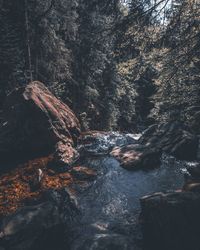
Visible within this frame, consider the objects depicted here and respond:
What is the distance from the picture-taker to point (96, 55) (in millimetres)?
29844

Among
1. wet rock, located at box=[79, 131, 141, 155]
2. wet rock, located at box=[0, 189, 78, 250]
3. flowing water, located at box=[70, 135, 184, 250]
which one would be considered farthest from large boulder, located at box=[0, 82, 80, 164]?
wet rock, located at box=[0, 189, 78, 250]

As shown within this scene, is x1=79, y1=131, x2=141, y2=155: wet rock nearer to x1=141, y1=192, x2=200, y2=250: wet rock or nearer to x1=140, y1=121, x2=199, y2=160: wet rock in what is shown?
x1=140, y1=121, x2=199, y2=160: wet rock

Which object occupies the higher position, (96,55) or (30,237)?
(96,55)

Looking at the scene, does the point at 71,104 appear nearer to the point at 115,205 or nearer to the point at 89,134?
the point at 89,134

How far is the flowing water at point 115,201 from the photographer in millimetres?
11106

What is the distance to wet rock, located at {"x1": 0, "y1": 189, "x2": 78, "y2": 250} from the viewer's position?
35.8ft

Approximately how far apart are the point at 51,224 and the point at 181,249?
391 centimetres

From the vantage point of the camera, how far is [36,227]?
1123 cm

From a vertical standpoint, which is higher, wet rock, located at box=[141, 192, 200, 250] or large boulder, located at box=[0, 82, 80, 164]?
large boulder, located at box=[0, 82, 80, 164]

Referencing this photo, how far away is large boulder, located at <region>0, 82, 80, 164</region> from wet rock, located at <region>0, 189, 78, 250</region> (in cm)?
454

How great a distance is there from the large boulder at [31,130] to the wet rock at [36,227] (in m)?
4.54

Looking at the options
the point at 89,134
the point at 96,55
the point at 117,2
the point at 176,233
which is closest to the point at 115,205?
the point at 176,233

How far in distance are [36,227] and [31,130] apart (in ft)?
22.7

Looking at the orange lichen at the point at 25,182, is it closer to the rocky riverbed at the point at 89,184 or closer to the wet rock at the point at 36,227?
the rocky riverbed at the point at 89,184
